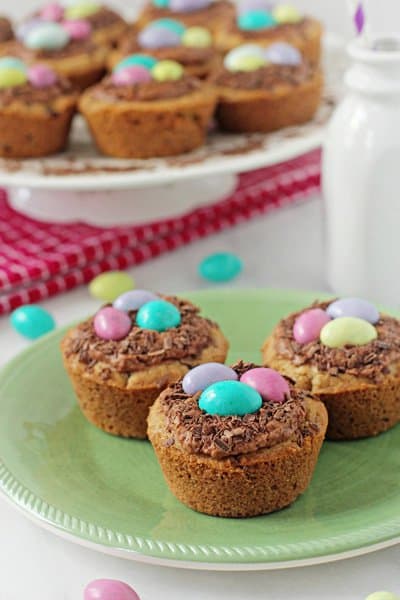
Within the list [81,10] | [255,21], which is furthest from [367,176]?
[81,10]

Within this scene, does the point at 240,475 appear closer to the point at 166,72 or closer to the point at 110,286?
the point at 110,286

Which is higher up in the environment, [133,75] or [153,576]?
[133,75]

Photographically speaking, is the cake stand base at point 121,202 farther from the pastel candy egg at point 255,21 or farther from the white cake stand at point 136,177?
the pastel candy egg at point 255,21

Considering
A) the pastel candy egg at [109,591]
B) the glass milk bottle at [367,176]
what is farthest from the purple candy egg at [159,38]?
the pastel candy egg at [109,591]

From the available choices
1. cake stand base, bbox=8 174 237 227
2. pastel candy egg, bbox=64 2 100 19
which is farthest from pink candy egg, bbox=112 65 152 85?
pastel candy egg, bbox=64 2 100 19

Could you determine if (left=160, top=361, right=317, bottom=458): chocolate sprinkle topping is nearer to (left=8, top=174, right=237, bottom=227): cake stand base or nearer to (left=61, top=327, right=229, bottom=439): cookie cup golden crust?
(left=61, top=327, right=229, bottom=439): cookie cup golden crust

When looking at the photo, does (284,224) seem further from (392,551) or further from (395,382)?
(392,551)
